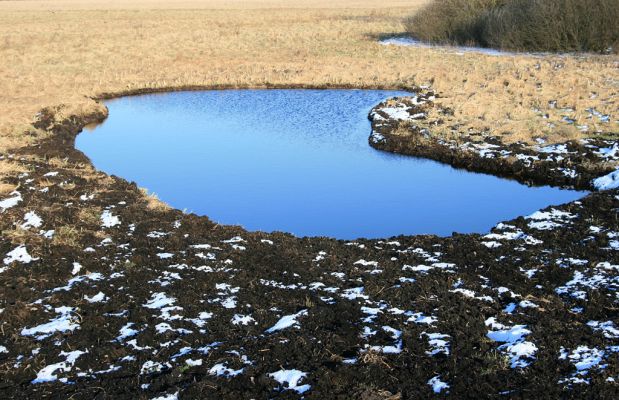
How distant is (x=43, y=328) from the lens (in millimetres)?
8492

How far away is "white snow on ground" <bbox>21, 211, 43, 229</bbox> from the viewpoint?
12.2m

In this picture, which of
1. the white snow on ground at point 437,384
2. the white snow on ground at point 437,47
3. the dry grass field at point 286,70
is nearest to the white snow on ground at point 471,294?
the white snow on ground at point 437,384

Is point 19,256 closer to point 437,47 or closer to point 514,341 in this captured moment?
point 514,341

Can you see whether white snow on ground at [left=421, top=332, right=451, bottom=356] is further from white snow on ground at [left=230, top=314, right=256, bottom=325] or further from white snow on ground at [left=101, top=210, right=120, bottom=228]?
white snow on ground at [left=101, top=210, right=120, bottom=228]

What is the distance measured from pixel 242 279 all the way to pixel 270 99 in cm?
1789

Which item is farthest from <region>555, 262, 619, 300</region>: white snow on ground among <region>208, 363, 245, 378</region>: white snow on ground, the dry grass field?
the dry grass field

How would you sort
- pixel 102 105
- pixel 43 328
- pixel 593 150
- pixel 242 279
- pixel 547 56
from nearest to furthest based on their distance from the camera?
pixel 43 328 < pixel 242 279 < pixel 593 150 < pixel 102 105 < pixel 547 56

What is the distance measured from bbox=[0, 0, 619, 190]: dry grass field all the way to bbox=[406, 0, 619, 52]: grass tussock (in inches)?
86.1

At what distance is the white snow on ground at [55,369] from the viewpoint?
727 centimetres

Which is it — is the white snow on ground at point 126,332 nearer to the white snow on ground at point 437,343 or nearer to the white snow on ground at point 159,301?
the white snow on ground at point 159,301

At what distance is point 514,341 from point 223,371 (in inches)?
139

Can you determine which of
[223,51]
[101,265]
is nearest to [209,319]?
[101,265]

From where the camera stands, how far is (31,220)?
490 inches

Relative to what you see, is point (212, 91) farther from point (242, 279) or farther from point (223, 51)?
point (242, 279)
